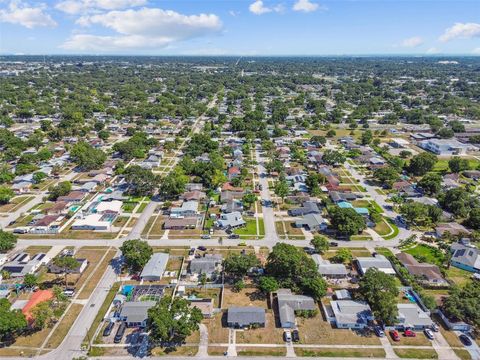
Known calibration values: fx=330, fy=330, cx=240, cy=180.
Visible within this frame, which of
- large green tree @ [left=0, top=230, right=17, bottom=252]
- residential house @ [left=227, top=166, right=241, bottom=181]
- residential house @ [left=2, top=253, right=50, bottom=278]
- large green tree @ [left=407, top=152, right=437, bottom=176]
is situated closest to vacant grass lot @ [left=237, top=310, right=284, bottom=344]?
residential house @ [left=2, top=253, right=50, bottom=278]

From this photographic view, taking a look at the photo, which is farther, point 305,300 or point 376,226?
point 376,226

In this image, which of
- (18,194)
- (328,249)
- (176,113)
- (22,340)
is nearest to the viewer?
(22,340)

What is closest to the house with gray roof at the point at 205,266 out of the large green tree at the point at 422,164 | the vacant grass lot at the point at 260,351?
the vacant grass lot at the point at 260,351

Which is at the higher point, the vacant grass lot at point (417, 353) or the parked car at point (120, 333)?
the parked car at point (120, 333)

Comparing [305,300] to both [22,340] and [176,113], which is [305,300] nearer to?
[22,340]

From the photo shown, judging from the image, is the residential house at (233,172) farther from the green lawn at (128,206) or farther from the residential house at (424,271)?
the residential house at (424,271)

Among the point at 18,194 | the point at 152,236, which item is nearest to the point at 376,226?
the point at 152,236

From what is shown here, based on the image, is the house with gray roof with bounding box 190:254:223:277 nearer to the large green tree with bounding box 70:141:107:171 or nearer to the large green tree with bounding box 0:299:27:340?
the large green tree with bounding box 0:299:27:340
